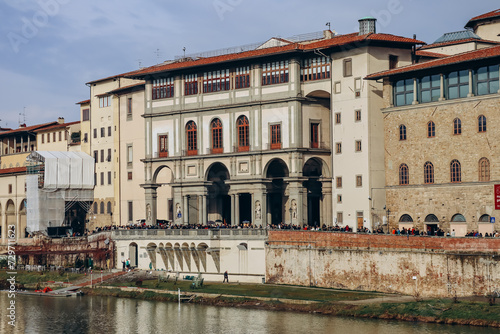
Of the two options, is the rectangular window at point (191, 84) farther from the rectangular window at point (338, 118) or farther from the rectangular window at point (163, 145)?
the rectangular window at point (338, 118)

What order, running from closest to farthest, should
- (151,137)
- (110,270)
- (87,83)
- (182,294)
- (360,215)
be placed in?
(182,294) → (360,215) → (110,270) → (151,137) → (87,83)

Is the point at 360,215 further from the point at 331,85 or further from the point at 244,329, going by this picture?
the point at 244,329

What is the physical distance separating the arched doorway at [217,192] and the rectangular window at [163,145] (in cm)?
561

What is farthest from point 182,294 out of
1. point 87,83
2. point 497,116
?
point 87,83

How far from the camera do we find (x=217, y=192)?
10075 cm

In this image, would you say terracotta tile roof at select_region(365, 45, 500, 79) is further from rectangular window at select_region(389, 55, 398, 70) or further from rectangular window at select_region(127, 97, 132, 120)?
rectangular window at select_region(127, 97, 132, 120)

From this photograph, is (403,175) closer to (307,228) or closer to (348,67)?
(307,228)

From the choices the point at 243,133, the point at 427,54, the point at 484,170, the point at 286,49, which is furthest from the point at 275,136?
the point at 484,170

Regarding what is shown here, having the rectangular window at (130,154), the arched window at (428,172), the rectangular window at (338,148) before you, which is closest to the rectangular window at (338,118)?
the rectangular window at (338,148)

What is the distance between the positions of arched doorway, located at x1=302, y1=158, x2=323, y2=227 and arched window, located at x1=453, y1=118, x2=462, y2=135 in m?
17.0

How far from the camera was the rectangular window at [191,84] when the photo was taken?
326ft

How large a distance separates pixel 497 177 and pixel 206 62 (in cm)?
3390

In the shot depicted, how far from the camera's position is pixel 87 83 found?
122 meters

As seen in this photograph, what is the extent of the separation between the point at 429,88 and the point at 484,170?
339 inches
